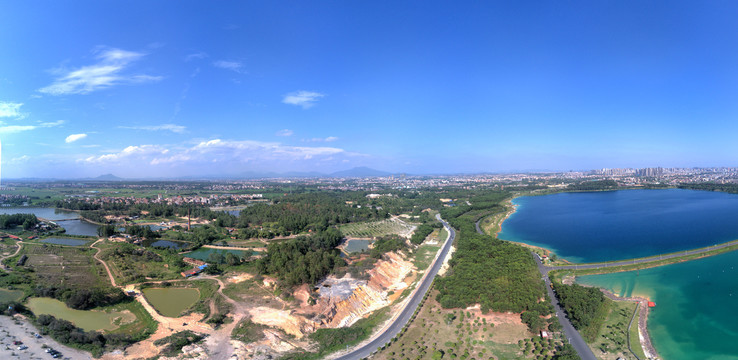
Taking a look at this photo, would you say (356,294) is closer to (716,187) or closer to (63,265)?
(63,265)

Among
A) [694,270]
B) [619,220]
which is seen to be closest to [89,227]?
[694,270]

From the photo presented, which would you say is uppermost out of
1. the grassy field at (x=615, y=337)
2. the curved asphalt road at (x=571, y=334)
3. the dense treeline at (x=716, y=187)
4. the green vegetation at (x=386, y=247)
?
the dense treeline at (x=716, y=187)

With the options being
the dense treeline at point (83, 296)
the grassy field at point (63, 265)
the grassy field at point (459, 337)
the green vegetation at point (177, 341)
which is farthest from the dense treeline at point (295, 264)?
the grassy field at point (63, 265)

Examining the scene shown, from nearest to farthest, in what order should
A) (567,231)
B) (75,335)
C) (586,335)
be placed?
1. (75,335)
2. (586,335)
3. (567,231)

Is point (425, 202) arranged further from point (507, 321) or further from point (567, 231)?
point (507, 321)

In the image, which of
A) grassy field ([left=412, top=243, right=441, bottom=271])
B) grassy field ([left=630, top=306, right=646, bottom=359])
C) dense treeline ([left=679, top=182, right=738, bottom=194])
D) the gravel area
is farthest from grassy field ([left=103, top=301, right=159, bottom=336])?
dense treeline ([left=679, top=182, right=738, bottom=194])

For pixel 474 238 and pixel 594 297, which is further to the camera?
pixel 474 238

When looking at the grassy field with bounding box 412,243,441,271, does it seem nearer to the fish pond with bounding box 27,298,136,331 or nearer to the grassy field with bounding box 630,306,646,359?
the grassy field with bounding box 630,306,646,359

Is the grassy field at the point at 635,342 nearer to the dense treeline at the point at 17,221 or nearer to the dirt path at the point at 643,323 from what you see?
the dirt path at the point at 643,323

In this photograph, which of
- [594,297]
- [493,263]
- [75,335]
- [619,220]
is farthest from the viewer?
[619,220]
